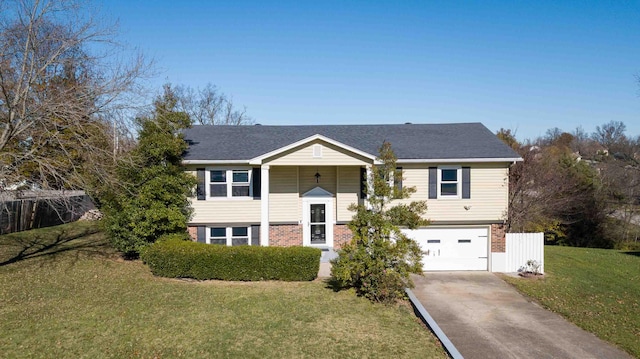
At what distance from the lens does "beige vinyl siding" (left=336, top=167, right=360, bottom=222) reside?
17.6 metres

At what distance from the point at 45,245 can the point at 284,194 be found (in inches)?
468

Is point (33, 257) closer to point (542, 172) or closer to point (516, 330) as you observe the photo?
point (516, 330)

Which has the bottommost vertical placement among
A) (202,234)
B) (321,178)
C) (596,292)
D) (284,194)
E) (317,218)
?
(596,292)

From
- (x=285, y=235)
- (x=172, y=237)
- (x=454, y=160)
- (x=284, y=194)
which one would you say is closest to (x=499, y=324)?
(x=454, y=160)

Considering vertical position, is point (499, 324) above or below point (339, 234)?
below

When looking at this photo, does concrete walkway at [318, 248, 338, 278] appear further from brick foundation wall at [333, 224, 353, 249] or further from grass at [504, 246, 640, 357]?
grass at [504, 246, 640, 357]

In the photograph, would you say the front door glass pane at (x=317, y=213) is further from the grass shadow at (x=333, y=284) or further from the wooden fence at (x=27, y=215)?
the wooden fence at (x=27, y=215)

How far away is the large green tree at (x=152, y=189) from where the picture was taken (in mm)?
15102

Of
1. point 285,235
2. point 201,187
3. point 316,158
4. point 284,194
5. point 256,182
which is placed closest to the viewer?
point 316,158

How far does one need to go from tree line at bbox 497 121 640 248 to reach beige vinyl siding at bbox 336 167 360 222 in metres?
10.3

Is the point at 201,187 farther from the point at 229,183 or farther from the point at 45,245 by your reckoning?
the point at 45,245

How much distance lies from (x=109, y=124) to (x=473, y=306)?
55.7 ft

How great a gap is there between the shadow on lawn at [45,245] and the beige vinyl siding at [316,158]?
9431 millimetres

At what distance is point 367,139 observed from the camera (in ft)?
62.1
